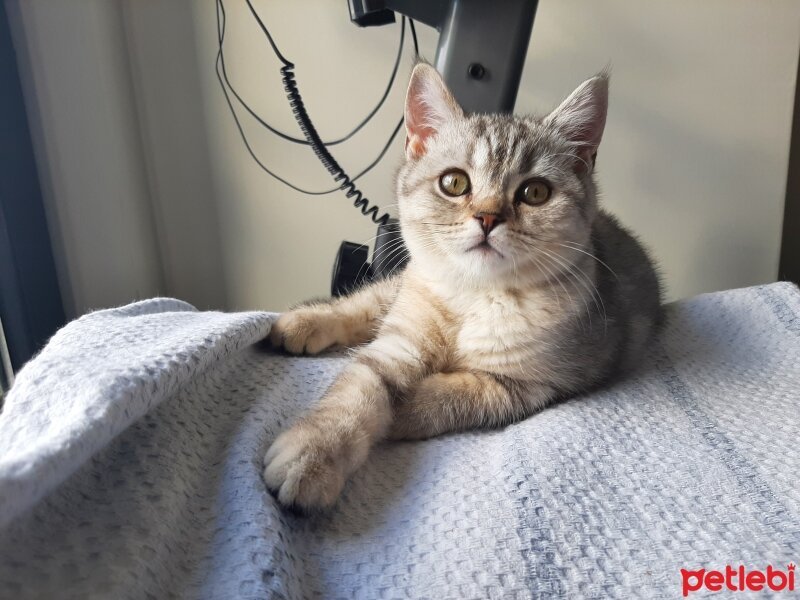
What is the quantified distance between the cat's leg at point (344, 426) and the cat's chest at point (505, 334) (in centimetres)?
7

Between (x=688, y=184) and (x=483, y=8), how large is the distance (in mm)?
814

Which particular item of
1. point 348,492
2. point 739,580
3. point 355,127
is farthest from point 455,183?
point 355,127

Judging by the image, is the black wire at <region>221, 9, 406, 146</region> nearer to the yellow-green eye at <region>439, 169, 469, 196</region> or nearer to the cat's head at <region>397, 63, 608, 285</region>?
the cat's head at <region>397, 63, 608, 285</region>

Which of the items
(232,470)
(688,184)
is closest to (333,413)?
(232,470)

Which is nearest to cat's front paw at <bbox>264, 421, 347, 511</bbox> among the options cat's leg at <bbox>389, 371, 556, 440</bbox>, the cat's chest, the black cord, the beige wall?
cat's leg at <bbox>389, 371, 556, 440</bbox>

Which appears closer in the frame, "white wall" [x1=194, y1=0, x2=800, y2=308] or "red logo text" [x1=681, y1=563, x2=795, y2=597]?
"red logo text" [x1=681, y1=563, x2=795, y2=597]

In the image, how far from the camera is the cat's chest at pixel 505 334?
85 centimetres

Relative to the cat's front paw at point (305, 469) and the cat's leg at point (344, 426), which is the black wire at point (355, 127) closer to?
the cat's leg at point (344, 426)

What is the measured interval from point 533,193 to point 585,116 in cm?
17

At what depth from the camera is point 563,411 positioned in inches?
31.2

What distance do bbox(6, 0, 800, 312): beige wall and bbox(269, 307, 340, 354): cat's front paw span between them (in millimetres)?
563

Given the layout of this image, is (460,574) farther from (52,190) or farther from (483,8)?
(52,190)

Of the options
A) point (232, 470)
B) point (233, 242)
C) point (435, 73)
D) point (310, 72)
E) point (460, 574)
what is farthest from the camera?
point (233, 242)

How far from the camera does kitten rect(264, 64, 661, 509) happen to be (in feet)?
2.58
